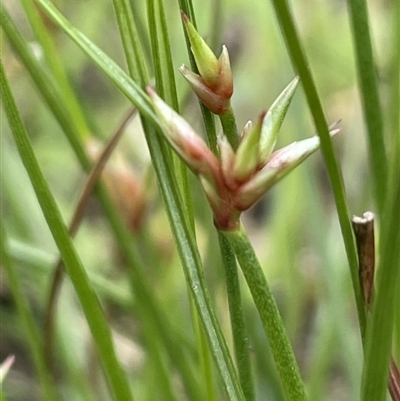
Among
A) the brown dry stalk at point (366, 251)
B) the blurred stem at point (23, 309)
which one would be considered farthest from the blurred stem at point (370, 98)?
the blurred stem at point (23, 309)

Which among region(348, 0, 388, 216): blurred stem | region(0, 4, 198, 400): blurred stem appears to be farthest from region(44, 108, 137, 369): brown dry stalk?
region(348, 0, 388, 216): blurred stem

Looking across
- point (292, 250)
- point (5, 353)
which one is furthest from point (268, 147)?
point (5, 353)

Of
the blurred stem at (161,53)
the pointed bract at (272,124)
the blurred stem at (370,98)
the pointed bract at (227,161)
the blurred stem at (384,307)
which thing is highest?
the blurred stem at (370,98)

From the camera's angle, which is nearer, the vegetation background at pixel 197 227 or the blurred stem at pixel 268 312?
the blurred stem at pixel 268 312

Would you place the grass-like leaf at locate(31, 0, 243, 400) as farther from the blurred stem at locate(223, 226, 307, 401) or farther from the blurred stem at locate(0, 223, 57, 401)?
the blurred stem at locate(0, 223, 57, 401)

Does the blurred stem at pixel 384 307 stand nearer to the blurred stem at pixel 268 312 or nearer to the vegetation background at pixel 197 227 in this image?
the blurred stem at pixel 268 312

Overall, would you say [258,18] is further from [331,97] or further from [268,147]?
[268,147]

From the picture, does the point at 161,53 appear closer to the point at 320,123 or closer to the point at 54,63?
the point at 320,123

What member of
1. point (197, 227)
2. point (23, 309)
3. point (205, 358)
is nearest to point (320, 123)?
point (205, 358)
